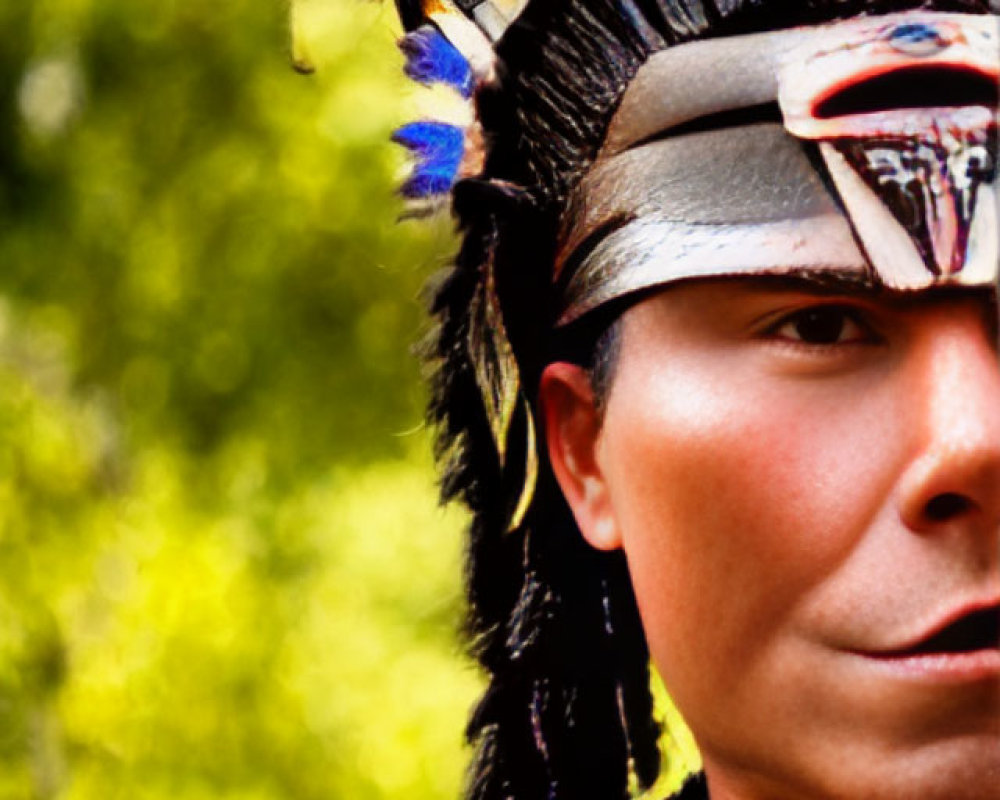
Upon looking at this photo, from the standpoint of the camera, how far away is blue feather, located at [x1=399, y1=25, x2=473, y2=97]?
5.41ft

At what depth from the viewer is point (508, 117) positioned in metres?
1.56

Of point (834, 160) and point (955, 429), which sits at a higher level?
point (834, 160)

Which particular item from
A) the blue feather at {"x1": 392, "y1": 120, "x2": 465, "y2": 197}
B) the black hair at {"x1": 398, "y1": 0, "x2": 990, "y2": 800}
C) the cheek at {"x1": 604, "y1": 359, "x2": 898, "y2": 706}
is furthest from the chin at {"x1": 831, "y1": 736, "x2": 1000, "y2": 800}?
the blue feather at {"x1": 392, "y1": 120, "x2": 465, "y2": 197}

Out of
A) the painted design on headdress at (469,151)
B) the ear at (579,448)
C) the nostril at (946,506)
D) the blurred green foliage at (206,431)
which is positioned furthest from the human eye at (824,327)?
the blurred green foliage at (206,431)

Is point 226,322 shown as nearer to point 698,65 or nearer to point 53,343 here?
point 53,343

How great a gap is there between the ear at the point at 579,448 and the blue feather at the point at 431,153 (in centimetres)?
24

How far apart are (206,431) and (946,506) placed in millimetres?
3591

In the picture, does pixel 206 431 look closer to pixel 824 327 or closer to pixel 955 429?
pixel 824 327

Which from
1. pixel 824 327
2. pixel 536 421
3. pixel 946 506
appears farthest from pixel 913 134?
pixel 536 421

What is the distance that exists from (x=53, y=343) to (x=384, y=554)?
1.35m

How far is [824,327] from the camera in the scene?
1359mm

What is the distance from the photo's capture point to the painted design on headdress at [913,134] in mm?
1303

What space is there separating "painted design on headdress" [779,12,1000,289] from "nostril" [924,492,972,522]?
0.17 meters

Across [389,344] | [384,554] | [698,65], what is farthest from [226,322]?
[698,65]
